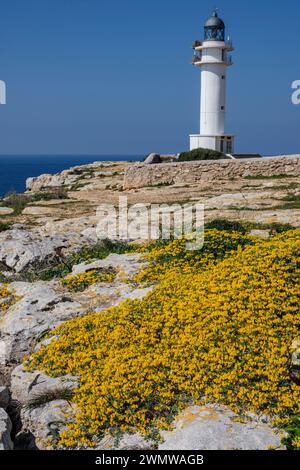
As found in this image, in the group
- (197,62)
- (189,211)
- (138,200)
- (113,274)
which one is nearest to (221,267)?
(113,274)

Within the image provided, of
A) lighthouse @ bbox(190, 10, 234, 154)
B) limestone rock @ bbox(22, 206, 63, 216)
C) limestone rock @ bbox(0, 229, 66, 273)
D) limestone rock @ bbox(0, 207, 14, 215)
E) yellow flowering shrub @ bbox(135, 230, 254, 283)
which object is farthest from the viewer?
lighthouse @ bbox(190, 10, 234, 154)

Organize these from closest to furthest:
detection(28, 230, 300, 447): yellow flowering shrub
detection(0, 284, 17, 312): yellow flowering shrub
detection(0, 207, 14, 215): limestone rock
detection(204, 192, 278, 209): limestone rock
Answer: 1. detection(28, 230, 300, 447): yellow flowering shrub
2. detection(0, 284, 17, 312): yellow flowering shrub
3. detection(204, 192, 278, 209): limestone rock
4. detection(0, 207, 14, 215): limestone rock

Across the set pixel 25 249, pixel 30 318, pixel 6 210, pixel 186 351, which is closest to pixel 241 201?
pixel 25 249

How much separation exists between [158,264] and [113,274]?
33.0 inches

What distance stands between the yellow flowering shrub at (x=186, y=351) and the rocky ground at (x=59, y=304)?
22 centimetres

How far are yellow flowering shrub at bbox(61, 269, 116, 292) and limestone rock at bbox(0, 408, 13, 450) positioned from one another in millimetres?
3702

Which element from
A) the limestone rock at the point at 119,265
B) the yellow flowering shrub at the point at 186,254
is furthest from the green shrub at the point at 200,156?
the limestone rock at the point at 119,265

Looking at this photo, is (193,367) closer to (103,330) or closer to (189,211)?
(103,330)

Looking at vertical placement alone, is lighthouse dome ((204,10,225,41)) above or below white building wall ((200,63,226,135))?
above

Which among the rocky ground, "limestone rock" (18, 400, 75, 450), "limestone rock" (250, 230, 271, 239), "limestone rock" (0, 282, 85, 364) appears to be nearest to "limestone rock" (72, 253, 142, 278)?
the rocky ground

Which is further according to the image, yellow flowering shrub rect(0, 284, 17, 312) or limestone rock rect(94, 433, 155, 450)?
yellow flowering shrub rect(0, 284, 17, 312)

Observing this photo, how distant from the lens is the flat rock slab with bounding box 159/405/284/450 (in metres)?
5.20

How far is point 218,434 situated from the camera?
17.4 ft

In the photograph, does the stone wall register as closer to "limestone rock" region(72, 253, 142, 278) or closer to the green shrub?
the green shrub
